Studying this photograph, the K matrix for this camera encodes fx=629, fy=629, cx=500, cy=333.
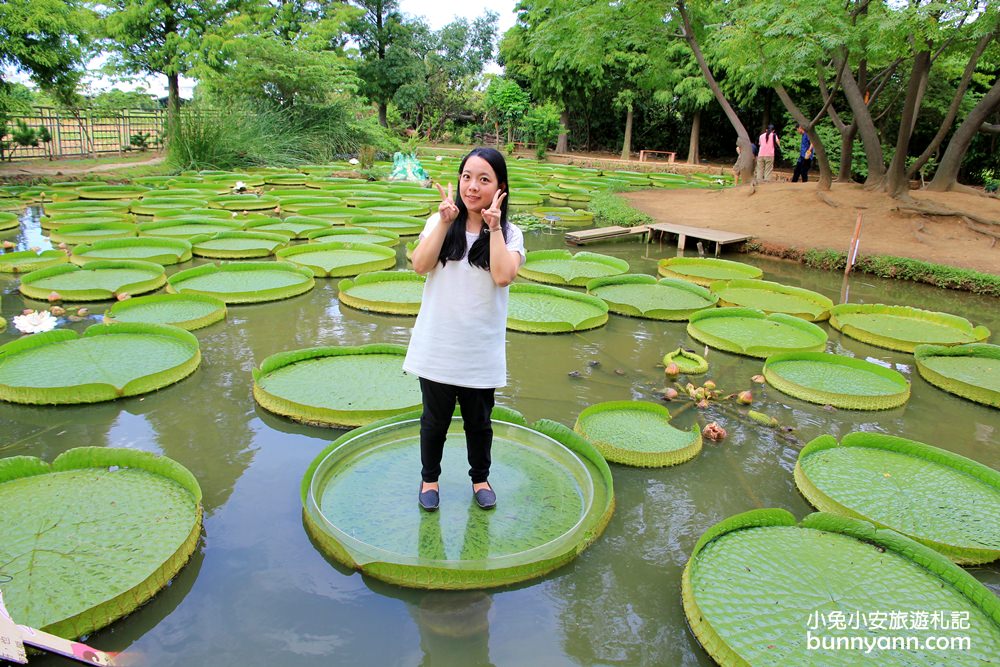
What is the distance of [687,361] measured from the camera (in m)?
4.50

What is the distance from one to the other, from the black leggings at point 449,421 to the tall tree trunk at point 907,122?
9.52 m

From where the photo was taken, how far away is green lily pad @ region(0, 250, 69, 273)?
582 centimetres

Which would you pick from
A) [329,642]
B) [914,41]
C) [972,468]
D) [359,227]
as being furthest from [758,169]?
[329,642]

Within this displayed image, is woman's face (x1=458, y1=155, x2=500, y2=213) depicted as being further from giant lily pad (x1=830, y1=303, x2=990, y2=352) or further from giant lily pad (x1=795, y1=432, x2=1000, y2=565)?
giant lily pad (x1=830, y1=303, x2=990, y2=352)

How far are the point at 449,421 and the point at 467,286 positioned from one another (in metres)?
0.54

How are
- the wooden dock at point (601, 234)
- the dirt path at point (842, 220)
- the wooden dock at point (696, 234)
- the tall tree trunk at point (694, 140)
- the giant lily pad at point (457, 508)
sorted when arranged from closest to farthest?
the giant lily pad at point (457, 508), the dirt path at point (842, 220), the wooden dock at point (696, 234), the wooden dock at point (601, 234), the tall tree trunk at point (694, 140)

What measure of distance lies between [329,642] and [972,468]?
301 cm

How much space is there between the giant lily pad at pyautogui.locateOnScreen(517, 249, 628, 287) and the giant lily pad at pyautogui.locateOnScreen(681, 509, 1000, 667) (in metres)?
4.09

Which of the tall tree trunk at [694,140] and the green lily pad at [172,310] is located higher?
the tall tree trunk at [694,140]

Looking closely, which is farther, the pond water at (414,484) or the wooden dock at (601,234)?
the wooden dock at (601,234)

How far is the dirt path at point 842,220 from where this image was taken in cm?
819

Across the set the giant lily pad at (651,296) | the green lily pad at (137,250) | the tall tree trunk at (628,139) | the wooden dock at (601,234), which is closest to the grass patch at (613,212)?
the wooden dock at (601,234)

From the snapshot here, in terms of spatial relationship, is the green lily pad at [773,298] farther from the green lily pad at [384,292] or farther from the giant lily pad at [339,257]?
the giant lily pad at [339,257]

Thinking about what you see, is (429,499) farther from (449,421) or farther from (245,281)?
(245,281)
